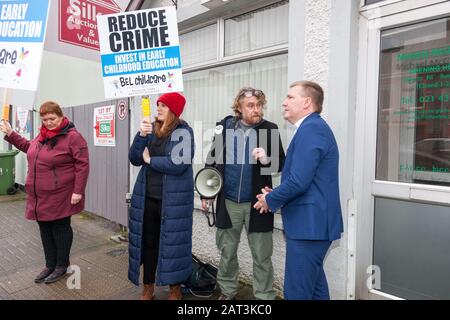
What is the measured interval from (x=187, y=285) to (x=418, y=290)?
2.02 meters

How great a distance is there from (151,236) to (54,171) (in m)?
1.28

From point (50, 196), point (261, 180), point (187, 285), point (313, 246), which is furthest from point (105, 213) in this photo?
point (313, 246)

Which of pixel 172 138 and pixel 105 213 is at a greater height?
pixel 172 138

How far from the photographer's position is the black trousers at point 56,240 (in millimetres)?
3555

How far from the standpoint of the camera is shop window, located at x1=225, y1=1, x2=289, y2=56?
3.37 metres

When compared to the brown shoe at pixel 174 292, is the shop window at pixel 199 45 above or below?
above

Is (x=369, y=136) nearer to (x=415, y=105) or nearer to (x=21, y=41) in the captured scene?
(x=415, y=105)

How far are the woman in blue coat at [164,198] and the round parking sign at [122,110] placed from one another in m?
2.18

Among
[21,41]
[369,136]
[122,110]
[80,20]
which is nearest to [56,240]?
[21,41]

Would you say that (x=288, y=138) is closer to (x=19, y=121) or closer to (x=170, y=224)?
(x=170, y=224)

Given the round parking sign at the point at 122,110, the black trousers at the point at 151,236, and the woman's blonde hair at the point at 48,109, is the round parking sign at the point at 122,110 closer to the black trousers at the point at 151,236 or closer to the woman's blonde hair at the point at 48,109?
the woman's blonde hair at the point at 48,109

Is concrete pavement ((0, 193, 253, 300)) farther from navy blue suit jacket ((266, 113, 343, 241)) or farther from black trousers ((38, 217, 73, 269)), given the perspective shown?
navy blue suit jacket ((266, 113, 343, 241))

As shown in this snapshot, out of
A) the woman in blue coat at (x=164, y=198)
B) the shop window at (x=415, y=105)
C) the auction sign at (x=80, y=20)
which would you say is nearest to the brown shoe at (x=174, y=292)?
the woman in blue coat at (x=164, y=198)

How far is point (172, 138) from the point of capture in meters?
2.95
